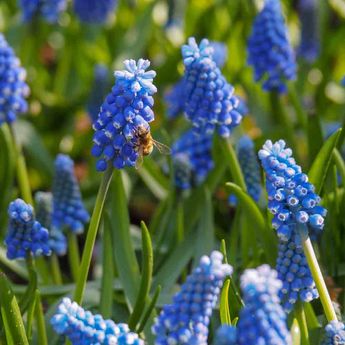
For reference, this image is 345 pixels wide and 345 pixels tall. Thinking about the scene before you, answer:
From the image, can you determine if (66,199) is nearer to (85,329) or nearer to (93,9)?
(85,329)

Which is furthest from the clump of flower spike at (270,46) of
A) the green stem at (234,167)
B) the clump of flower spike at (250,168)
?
the green stem at (234,167)

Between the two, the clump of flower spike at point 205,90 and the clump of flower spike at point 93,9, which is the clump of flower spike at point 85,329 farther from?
the clump of flower spike at point 93,9

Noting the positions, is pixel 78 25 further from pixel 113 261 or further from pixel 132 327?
pixel 132 327

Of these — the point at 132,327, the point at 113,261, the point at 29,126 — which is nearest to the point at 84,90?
the point at 29,126

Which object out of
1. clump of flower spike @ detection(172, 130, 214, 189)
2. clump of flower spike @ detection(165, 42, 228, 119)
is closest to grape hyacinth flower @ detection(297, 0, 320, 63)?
clump of flower spike @ detection(165, 42, 228, 119)

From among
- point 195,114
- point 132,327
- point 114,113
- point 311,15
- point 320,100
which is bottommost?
point 132,327

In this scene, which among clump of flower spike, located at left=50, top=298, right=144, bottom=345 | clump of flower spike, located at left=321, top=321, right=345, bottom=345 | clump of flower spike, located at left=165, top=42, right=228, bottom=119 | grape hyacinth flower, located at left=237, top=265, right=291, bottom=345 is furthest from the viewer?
→ clump of flower spike, located at left=165, top=42, right=228, bottom=119

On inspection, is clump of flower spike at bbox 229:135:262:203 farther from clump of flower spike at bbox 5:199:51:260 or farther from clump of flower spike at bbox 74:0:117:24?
clump of flower spike at bbox 74:0:117:24

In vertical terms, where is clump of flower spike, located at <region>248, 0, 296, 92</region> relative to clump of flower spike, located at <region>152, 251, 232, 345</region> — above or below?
above
